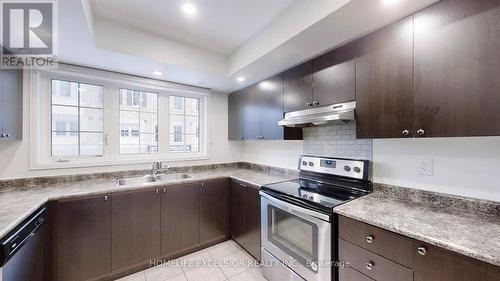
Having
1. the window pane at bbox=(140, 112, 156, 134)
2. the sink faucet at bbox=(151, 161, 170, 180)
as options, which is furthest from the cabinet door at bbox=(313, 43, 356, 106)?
the window pane at bbox=(140, 112, 156, 134)

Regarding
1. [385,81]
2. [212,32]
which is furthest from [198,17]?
[385,81]

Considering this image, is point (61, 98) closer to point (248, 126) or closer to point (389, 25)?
point (248, 126)

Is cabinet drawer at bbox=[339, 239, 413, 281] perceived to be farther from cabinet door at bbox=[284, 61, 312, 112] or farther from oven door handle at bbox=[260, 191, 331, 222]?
cabinet door at bbox=[284, 61, 312, 112]

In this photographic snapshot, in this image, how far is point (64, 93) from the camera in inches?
90.4

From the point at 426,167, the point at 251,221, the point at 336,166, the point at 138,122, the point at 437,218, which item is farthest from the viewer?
the point at 138,122

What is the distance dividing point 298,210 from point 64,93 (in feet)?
9.45

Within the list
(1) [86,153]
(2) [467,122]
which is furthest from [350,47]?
(1) [86,153]

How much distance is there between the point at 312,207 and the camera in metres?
1.50

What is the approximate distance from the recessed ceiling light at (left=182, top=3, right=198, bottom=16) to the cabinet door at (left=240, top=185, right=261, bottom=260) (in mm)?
1826

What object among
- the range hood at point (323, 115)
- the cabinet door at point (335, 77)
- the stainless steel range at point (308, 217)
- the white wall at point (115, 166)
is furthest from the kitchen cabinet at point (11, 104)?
the cabinet door at point (335, 77)

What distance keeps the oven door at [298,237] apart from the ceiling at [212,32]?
1.39 meters

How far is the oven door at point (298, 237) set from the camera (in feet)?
4.62

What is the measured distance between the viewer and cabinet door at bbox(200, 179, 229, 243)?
2.47m

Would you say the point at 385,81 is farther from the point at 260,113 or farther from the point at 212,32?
the point at 212,32
